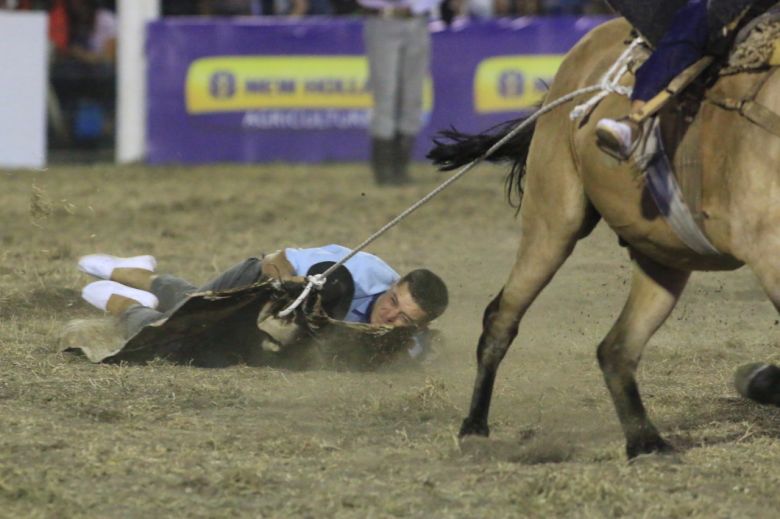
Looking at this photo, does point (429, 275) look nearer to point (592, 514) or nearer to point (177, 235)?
point (592, 514)

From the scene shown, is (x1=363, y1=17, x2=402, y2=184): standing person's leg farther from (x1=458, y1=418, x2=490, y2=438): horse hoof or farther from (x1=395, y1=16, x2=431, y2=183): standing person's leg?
(x1=458, y1=418, x2=490, y2=438): horse hoof

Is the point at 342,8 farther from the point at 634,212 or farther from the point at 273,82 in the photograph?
the point at 634,212

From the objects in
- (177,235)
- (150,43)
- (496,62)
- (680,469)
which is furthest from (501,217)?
(680,469)

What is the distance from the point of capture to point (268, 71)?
1438cm

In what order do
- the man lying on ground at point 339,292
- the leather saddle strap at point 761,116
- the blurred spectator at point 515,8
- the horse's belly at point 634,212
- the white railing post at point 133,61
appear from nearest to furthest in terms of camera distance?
1. the leather saddle strap at point 761,116
2. the horse's belly at point 634,212
3. the man lying on ground at point 339,292
4. the white railing post at point 133,61
5. the blurred spectator at point 515,8

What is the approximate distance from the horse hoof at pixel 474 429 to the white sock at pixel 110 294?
2.17m

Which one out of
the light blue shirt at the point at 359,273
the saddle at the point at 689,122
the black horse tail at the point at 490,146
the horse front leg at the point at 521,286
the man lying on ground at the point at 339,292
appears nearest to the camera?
the saddle at the point at 689,122

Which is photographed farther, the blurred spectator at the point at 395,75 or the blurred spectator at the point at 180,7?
the blurred spectator at the point at 180,7

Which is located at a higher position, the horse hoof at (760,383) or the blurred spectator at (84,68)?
the horse hoof at (760,383)

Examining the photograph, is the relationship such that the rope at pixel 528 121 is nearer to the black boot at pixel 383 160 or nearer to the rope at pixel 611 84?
the rope at pixel 611 84

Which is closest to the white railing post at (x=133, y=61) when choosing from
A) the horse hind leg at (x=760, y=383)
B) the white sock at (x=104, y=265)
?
the white sock at (x=104, y=265)

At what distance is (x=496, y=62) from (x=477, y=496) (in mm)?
10265

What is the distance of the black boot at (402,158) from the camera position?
13219 millimetres

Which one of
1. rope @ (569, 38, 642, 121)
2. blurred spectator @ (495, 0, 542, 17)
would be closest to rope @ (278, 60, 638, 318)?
rope @ (569, 38, 642, 121)
